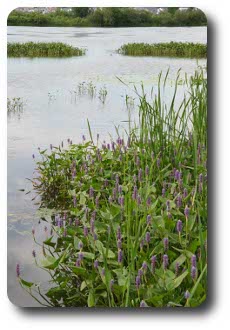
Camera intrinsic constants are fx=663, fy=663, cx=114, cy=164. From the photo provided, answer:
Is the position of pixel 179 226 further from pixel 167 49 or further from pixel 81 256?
pixel 167 49

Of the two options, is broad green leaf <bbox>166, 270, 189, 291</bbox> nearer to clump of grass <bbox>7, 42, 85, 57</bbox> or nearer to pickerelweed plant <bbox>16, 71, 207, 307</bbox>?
pickerelweed plant <bbox>16, 71, 207, 307</bbox>

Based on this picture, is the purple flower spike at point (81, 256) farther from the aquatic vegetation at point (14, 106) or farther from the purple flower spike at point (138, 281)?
the aquatic vegetation at point (14, 106)

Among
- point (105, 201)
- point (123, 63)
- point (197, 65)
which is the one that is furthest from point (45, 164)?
point (197, 65)

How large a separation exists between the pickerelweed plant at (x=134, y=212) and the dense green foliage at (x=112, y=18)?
212 millimetres

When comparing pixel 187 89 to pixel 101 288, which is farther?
pixel 187 89

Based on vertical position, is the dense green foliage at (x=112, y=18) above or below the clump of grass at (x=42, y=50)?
above

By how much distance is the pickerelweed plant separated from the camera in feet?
7.64

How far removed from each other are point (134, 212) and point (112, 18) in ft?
2.36

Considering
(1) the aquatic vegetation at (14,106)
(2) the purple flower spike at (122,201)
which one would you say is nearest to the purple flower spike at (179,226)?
(2) the purple flower spike at (122,201)

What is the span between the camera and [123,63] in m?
2.47

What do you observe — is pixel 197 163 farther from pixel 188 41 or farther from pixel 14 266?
pixel 14 266

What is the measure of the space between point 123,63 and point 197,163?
462mm

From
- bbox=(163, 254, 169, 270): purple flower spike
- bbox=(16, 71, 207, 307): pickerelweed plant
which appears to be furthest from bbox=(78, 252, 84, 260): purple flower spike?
bbox=(163, 254, 169, 270): purple flower spike

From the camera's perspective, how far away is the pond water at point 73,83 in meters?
2.44
